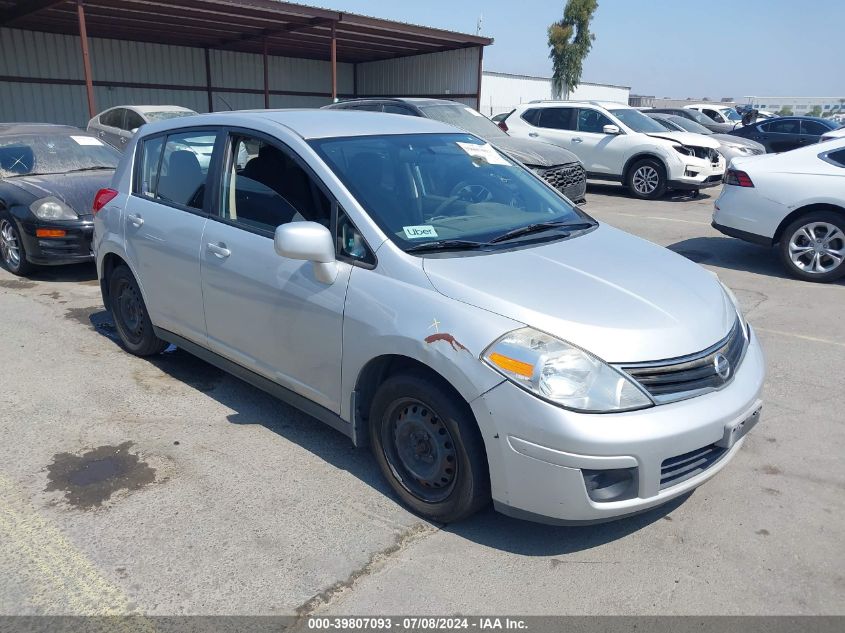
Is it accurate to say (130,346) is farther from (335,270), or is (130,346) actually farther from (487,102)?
(487,102)

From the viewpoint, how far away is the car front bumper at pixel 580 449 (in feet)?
8.35

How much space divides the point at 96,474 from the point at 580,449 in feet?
8.12

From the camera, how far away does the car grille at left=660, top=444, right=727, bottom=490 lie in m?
2.70

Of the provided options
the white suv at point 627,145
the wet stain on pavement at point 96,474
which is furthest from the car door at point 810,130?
the wet stain on pavement at point 96,474

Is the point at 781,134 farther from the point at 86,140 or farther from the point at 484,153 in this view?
the point at 484,153

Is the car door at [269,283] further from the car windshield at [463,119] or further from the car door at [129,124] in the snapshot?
the car door at [129,124]

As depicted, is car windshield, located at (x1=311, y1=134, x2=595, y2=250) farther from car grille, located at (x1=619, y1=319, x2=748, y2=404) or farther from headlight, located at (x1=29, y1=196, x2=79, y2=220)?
headlight, located at (x1=29, y1=196, x2=79, y2=220)

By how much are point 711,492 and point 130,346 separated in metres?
4.05

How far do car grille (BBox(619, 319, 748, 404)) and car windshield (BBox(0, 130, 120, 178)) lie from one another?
7475 millimetres

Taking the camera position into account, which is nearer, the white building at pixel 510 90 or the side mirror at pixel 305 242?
the side mirror at pixel 305 242

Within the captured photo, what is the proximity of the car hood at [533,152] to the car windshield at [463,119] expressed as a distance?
0.36 meters

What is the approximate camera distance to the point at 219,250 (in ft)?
12.6

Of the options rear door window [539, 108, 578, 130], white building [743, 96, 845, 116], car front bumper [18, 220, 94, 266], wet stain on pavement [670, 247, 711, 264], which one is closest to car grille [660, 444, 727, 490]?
wet stain on pavement [670, 247, 711, 264]

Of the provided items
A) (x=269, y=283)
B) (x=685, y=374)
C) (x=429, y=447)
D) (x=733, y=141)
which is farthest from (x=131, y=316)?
(x=733, y=141)
